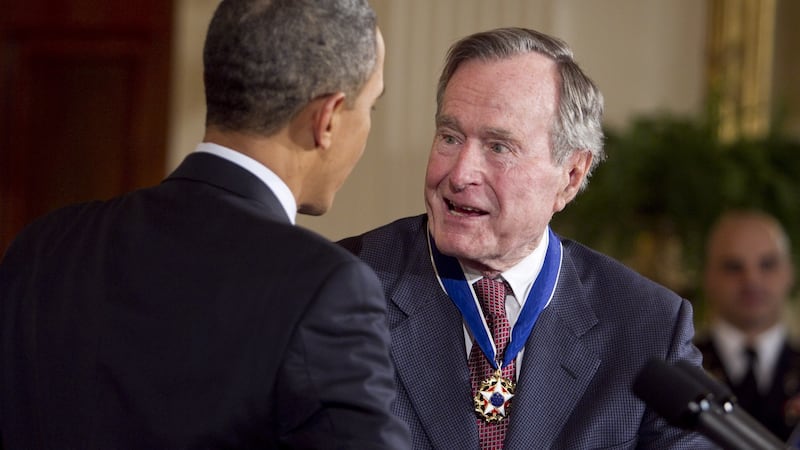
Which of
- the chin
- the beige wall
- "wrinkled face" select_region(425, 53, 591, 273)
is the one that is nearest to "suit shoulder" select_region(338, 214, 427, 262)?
"wrinkled face" select_region(425, 53, 591, 273)

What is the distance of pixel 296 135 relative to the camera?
175cm

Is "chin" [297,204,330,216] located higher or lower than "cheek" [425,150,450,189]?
higher

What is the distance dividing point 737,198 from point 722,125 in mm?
605

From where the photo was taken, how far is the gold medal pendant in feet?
7.70

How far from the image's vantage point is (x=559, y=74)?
2553 mm

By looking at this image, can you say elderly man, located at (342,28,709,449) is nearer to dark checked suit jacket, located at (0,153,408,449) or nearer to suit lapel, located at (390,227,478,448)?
suit lapel, located at (390,227,478,448)

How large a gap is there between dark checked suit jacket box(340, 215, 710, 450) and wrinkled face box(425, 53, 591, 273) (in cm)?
13

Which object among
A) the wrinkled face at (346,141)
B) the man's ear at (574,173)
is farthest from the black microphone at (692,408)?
the man's ear at (574,173)

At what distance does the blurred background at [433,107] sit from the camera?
536 cm

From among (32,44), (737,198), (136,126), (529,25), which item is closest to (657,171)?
(737,198)

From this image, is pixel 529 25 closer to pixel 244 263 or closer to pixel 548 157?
pixel 548 157

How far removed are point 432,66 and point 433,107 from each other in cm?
21

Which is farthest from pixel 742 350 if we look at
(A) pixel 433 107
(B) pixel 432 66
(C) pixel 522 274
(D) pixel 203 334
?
(D) pixel 203 334

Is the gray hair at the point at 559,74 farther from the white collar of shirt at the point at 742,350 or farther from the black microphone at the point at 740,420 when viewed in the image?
the white collar of shirt at the point at 742,350
